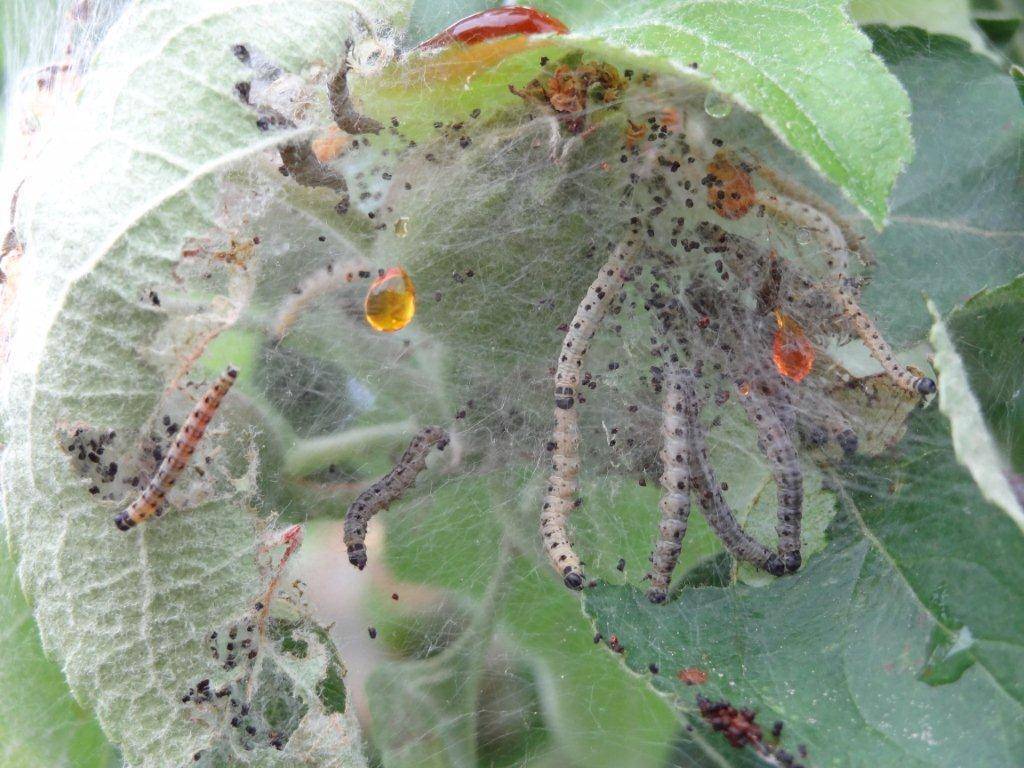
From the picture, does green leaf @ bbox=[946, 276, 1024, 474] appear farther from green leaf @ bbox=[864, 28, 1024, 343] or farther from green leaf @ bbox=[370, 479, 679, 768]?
green leaf @ bbox=[370, 479, 679, 768]

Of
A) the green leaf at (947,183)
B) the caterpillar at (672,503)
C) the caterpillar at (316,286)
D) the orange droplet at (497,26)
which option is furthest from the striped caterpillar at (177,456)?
the green leaf at (947,183)

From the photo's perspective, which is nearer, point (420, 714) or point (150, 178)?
point (150, 178)

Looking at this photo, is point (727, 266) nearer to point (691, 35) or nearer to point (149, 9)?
point (691, 35)

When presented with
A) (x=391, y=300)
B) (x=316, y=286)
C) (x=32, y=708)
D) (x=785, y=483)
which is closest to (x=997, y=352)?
(x=785, y=483)

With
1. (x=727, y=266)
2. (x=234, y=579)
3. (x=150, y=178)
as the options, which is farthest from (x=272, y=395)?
(x=727, y=266)

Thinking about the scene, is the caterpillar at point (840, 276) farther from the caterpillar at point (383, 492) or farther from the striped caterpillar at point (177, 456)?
the striped caterpillar at point (177, 456)

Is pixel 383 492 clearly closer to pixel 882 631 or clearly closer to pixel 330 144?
pixel 330 144
